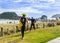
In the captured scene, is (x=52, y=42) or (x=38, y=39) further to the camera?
(x=38, y=39)

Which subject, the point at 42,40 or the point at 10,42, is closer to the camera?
A: the point at 10,42

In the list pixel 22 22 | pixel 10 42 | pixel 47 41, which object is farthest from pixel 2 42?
pixel 47 41

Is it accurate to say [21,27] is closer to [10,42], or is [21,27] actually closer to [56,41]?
[10,42]

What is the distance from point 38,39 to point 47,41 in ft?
3.75

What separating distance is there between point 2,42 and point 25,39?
6.83 ft

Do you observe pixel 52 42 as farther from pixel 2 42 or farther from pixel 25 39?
pixel 2 42

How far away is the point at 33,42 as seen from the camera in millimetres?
22156

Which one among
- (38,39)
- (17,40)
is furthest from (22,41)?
(38,39)

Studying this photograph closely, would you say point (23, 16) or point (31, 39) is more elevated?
point (23, 16)

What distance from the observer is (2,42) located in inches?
875

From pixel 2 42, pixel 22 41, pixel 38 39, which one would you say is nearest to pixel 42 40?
pixel 38 39

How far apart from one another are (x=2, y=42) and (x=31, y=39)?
2.63 m

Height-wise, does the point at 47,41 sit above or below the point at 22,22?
below

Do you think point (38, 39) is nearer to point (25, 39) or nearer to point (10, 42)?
point (25, 39)
